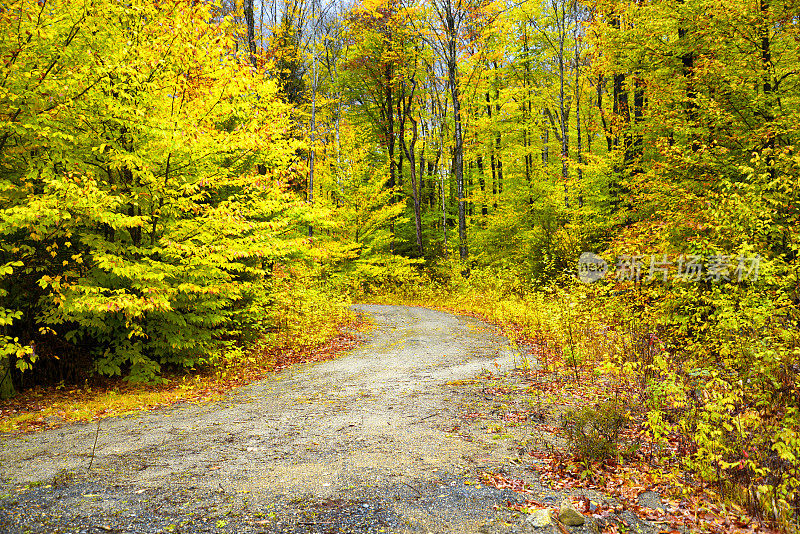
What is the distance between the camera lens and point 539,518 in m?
3.41

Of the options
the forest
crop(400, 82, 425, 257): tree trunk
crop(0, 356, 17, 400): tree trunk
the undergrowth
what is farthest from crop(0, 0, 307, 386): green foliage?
crop(400, 82, 425, 257): tree trunk

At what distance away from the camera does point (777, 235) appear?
21.1 feet

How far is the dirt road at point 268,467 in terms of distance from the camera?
135 inches

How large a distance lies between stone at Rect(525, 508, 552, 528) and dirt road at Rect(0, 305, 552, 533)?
30 cm

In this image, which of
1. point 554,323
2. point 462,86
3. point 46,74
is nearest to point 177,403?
point 46,74

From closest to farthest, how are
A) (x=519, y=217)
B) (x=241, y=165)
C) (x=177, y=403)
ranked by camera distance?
(x=177, y=403)
(x=241, y=165)
(x=519, y=217)

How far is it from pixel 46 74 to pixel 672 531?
9.23 metres

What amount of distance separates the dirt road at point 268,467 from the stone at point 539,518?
30 cm

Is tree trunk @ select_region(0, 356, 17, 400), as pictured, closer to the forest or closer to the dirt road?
the forest

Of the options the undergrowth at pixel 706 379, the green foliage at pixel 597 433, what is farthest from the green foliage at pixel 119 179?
the undergrowth at pixel 706 379

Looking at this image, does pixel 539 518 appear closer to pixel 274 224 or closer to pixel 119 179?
pixel 274 224

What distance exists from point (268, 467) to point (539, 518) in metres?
2.65

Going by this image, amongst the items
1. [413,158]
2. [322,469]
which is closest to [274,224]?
[322,469]

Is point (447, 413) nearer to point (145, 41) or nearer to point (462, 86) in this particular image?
point (145, 41)
